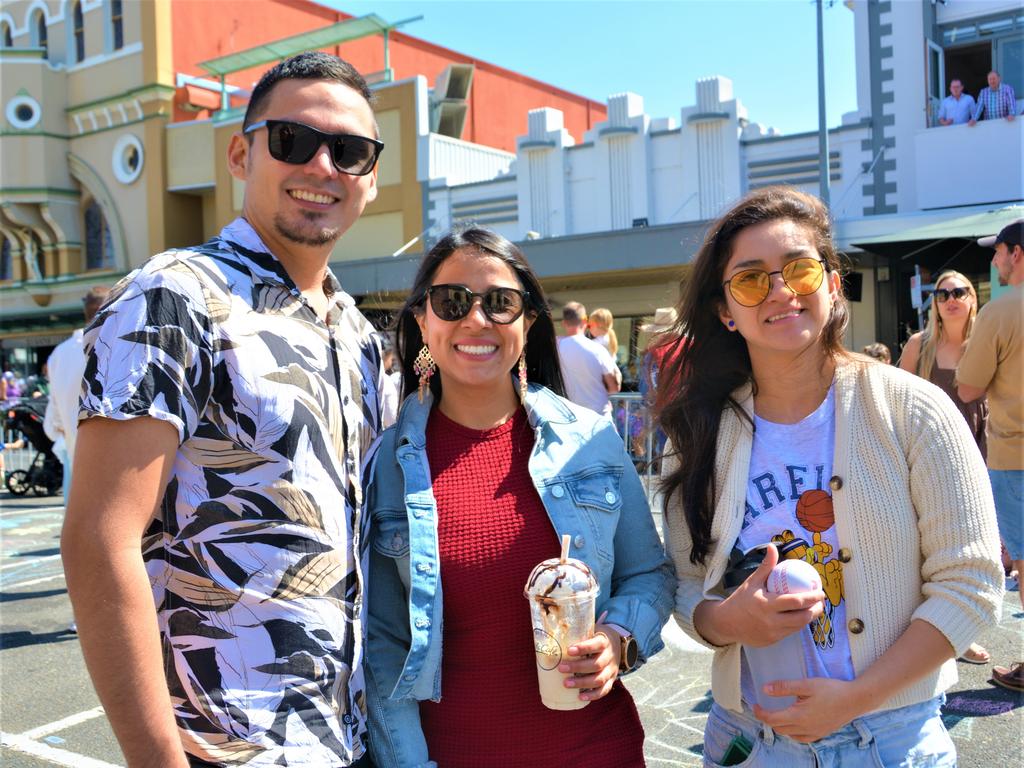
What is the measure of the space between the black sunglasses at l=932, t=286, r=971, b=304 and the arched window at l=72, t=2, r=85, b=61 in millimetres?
30110

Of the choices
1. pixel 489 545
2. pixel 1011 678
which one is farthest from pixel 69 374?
pixel 1011 678

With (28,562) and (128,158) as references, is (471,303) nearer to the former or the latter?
(28,562)

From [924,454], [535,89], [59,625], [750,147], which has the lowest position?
[59,625]

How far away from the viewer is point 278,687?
6.03ft

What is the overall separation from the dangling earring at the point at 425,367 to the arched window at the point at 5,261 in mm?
34436

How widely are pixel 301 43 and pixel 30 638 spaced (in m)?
22.4

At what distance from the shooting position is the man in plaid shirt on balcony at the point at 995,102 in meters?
15.2

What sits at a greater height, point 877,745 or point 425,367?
point 425,367

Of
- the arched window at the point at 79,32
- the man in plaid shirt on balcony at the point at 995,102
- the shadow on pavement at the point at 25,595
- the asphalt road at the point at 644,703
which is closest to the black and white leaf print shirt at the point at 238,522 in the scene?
the asphalt road at the point at 644,703

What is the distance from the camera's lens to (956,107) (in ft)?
52.0

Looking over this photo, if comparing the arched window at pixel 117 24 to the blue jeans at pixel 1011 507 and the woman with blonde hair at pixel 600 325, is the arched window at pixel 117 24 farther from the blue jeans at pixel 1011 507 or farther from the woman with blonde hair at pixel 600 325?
the blue jeans at pixel 1011 507

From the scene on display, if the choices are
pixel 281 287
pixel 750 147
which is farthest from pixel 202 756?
pixel 750 147

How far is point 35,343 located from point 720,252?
33.7m

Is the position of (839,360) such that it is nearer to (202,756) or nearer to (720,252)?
(720,252)
